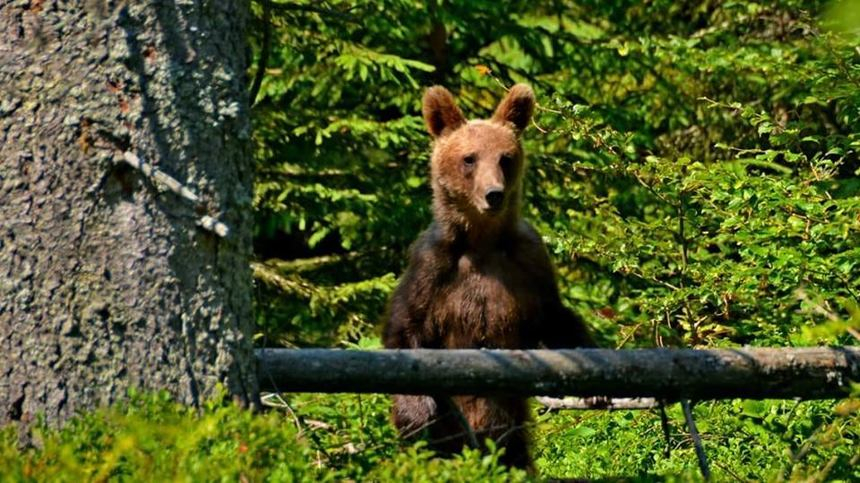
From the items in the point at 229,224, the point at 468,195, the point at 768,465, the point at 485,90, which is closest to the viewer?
the point at 229,224

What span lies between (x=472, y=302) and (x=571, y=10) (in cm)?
779

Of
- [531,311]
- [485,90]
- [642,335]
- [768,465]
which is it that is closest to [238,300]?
[768,465]

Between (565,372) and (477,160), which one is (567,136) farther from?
(565,372)

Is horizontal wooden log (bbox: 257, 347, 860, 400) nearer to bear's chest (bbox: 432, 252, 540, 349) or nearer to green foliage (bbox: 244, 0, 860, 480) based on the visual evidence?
bear's chest (bbox: 432, 252, 540, 349)

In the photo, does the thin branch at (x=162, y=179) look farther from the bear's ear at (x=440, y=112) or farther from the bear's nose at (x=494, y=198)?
the bear's ear at (x=440, y=112)

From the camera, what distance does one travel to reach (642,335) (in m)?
9.29

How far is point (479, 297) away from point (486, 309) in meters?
0.07

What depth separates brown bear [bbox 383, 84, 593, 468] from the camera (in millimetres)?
7242

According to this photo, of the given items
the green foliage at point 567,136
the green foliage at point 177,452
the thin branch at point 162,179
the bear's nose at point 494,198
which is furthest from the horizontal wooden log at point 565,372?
the bear's nose at point 494,198

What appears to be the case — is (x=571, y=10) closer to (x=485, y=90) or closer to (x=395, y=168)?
(x=485, y=90)

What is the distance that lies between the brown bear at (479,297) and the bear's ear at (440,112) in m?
0.58

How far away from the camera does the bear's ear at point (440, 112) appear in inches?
337

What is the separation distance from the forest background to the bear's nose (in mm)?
646

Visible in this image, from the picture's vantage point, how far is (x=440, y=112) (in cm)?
859
